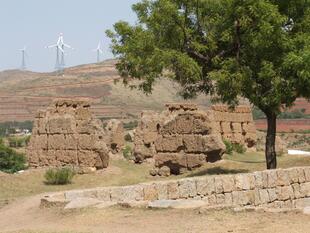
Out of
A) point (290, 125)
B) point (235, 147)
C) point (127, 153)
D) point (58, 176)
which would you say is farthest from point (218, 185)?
point (290, 125)

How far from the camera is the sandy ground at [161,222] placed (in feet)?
30.0

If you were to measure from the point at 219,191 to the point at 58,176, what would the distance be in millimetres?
8736

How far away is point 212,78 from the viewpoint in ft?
54.7

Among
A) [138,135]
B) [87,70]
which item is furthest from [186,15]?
[87,70]

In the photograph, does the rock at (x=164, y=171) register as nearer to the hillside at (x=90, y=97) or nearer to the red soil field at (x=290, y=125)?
the red soil field at (x=290, y=125)

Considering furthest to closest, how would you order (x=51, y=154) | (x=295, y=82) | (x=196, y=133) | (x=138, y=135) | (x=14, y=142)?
1. (x=14, y=142)
2. (x=138, y=135)
3. (x=51, y=154)
4. (x=196, y=133)
5. (x=295, y=82)

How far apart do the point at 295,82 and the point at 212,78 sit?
2390mm

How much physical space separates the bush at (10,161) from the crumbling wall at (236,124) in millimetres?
11587

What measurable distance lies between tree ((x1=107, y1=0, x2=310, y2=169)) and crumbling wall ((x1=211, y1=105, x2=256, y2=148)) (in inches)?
614

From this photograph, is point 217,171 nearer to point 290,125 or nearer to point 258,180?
point 258,180

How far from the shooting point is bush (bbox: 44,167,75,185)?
20797mm

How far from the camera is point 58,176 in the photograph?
20781 mm

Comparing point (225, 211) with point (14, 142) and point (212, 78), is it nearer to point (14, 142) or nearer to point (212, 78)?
point (212, 78)

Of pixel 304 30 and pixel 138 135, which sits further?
pixel 138 135
